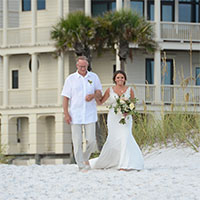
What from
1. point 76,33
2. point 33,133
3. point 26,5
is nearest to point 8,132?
point 33,133

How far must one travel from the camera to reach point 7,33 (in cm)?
3019

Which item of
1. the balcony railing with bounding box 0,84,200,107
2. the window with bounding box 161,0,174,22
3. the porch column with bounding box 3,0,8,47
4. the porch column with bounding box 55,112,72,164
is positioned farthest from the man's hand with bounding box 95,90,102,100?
the window with bounding box 161,0,174,22

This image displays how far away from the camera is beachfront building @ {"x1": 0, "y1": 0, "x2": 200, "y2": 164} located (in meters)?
28.8

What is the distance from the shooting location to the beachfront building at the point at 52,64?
2884 centimetres

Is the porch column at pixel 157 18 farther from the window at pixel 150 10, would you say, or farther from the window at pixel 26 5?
the window at pixel 26 5

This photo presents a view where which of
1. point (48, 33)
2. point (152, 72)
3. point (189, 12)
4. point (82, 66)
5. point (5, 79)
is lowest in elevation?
point (82, 66)

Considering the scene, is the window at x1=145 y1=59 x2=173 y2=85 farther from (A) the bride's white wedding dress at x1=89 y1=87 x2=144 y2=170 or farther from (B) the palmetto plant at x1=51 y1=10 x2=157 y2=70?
(A) the bride's white wedding dress at x1=89 y1=87 x2=144 y2=170

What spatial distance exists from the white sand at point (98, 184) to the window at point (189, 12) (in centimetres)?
2096

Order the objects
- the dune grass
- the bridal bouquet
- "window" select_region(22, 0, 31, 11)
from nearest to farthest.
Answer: the bridal bouquet < the dune grass < "window" select_region(22, 0, 31, 11)

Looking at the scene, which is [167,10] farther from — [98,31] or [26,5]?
[26,5]

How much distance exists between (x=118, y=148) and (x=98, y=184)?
175 centimetres

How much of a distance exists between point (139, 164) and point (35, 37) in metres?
20.5

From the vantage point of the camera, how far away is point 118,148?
1008 centimetres

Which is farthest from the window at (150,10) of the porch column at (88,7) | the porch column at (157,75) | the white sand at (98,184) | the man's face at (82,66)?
the man's face at (82,66)
